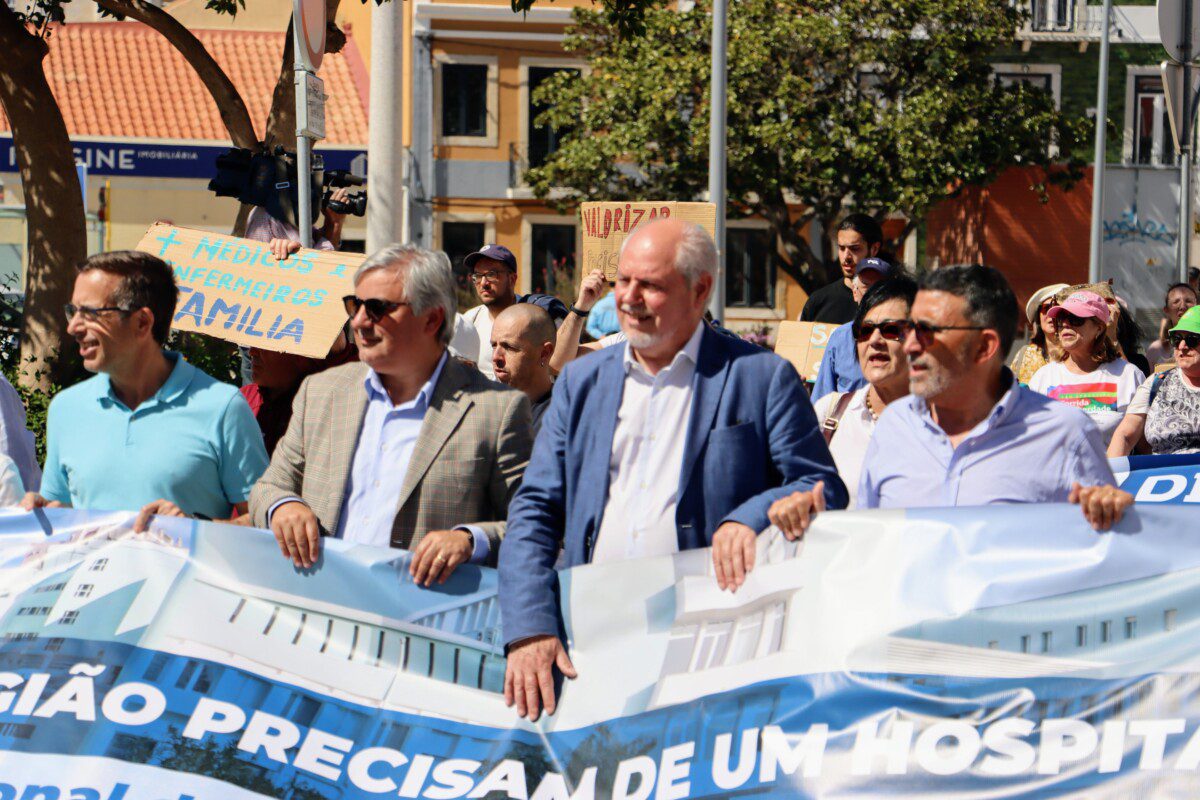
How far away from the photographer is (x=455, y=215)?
121ft

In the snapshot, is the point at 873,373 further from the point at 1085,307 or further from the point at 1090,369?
the point at 1090,369

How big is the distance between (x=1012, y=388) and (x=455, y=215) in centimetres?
3353

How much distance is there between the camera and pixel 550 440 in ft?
13.4

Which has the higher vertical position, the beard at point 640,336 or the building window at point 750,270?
the beard at point 640,336

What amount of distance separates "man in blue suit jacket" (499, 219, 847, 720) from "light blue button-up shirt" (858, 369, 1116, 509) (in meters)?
0.21

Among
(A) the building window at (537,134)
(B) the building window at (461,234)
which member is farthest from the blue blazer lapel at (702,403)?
(B) the building window at (461,234)

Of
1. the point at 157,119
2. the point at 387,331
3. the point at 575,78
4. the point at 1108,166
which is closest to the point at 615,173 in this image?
the point at 575,78

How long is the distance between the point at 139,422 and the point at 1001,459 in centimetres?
227

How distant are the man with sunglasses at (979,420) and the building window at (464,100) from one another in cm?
3360

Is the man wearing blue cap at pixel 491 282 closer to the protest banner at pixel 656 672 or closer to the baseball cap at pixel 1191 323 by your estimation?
the baseball cap at pixel 1191 323

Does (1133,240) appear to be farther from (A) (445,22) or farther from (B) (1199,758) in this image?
(B) (1199,758)

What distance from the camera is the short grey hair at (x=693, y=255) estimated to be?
4035 mm

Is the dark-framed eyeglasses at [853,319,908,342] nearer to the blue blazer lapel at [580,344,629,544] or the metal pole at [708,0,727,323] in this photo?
the blue blazer lapel at [580,344,629,544]

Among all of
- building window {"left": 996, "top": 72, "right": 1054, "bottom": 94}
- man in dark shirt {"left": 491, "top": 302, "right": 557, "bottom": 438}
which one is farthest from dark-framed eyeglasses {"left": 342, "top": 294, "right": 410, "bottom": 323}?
building window {"left": 996, "top": 72, "right": 1054, "bottom": 94}
